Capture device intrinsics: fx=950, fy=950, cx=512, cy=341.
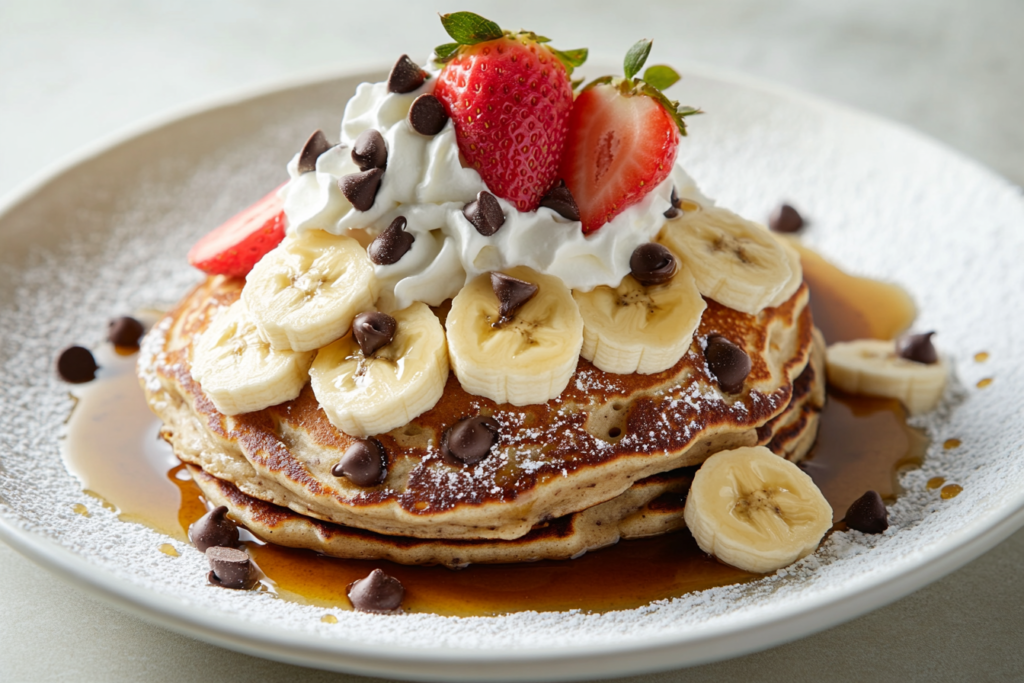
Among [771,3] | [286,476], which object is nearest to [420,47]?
[771,3]

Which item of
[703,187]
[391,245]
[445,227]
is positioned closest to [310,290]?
[391,245]

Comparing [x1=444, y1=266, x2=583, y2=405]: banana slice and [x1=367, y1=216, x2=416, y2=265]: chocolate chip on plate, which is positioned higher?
A: [x1=367, y1=216, x2=416, y2=265]: chocolate chip on plate

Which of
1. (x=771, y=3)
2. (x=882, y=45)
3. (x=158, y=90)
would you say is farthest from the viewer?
(x=771, y=3)

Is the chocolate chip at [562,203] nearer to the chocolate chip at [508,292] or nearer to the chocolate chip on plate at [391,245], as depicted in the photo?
the chocolate chip at [508,292]

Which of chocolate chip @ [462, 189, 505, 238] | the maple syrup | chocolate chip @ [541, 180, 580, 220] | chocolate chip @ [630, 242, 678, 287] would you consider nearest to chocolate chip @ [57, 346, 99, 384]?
the maple syrup

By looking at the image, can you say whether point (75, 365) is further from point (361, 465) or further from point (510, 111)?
point (510, 111)

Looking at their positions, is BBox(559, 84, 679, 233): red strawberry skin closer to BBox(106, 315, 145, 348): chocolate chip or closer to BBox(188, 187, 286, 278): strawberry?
BBox(188, 187, 286, 278): strawberry

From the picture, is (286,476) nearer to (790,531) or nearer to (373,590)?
(373,590)
